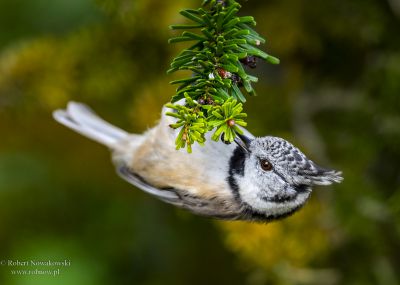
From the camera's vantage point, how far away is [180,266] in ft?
12.7

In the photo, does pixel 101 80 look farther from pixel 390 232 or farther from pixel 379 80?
pixel 390 232

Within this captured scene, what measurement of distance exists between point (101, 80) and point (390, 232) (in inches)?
64.7

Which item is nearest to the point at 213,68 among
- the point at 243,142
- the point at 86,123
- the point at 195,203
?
the point at 243,142

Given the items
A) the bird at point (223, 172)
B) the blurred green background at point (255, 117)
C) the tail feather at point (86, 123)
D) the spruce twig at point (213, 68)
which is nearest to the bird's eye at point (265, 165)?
the bird at point (223, 172)

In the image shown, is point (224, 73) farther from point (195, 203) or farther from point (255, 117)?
point (255, 117)

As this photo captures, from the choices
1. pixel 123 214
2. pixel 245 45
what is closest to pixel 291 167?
pixel 245 45

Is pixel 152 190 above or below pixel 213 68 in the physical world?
below

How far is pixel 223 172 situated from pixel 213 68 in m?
0.76

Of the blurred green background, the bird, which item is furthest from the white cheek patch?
the blurred green background

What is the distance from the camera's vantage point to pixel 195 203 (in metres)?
2.42

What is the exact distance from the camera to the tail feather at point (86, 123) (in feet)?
9.20

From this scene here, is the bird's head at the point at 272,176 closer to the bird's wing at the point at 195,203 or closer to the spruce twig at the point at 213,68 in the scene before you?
the bird's wing at the point at 195,203

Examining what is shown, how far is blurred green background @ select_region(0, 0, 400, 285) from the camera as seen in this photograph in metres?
2.87

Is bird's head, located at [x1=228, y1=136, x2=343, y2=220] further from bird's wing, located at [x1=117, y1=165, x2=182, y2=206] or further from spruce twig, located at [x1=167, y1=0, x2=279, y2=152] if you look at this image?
spruce twig, located at [x1=167, y1=0, x2=279, y2=152]
